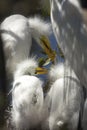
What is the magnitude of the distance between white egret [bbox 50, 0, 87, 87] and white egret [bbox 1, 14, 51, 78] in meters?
0.05

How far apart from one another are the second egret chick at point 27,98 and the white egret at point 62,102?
0.10 ft

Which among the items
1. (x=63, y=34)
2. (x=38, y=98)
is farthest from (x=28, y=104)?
(x=63, y=34)

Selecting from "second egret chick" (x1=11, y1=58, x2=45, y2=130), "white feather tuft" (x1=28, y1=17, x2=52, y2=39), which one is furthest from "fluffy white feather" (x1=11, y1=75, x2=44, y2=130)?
"white feather tuft" (x1=28, y1=17, x2=52, y2=39)

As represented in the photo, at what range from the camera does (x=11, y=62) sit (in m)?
0.66

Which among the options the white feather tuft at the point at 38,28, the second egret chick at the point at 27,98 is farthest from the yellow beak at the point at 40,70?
the white feather tuft at the point at 38,28

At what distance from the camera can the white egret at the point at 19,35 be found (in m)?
0.66

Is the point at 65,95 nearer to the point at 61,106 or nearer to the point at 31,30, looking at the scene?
the point at 61,106

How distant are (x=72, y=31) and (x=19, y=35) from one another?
6.7 inches

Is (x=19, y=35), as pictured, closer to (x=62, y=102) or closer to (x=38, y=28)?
(x=38, y=28)

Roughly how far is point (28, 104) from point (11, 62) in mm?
125

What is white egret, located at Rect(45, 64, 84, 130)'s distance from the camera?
684 mm

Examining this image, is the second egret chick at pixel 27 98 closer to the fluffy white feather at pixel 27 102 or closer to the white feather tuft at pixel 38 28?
the fluffy white feather at pixel 27 102

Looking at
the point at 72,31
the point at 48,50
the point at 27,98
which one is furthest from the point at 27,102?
the point at 72,31

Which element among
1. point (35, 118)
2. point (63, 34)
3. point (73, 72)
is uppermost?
point (63, 34)
